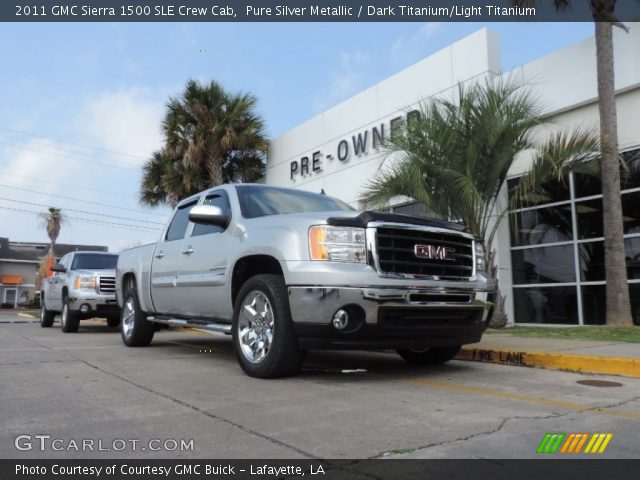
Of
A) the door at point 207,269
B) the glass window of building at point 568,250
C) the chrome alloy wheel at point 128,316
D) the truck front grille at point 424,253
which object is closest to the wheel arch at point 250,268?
the door at point 207,269

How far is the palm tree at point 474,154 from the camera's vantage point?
34.4 feet

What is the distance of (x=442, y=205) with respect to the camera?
11148mm

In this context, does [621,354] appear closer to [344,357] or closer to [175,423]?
[344,357]

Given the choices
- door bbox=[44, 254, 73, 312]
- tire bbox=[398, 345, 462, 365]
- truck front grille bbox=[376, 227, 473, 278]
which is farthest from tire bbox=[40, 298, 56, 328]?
truck front grille bbox=[376, 227, 473, 278]

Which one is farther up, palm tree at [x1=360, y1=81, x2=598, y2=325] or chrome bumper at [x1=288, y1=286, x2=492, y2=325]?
palm tree at [x1=360, y1=81, x2=598, y2=325]

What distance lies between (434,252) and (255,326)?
187cm

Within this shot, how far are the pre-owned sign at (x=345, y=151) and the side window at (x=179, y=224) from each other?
7.98m

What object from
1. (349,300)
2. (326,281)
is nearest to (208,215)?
(326,281)

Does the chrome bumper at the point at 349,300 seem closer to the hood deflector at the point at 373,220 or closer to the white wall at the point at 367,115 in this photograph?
the hood deflector at the point at 373,220

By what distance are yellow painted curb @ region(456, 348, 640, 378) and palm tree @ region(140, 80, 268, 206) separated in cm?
1381

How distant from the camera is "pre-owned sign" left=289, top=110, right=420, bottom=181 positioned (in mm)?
16484

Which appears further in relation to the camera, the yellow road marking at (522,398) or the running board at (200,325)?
the running board at (200,325)

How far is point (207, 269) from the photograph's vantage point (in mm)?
6430
